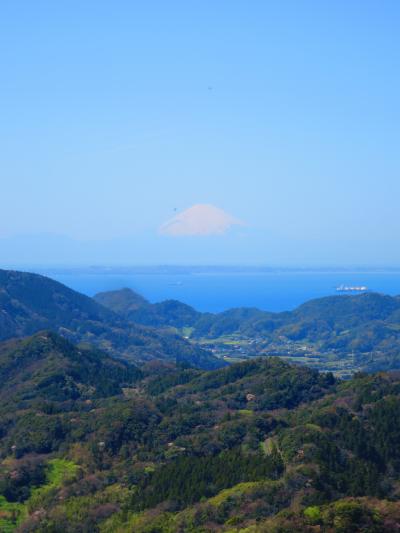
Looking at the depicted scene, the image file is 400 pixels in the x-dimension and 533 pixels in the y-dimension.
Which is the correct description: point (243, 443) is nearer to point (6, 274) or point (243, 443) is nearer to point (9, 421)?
point (9, 421)

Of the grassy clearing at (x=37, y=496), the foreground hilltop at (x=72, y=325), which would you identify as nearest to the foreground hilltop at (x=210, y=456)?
the grassy clearing at (x=37, y=496)

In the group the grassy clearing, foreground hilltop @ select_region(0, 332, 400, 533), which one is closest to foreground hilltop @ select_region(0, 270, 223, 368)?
foreground hilltop @ select_region(0, 332, 400, 533)

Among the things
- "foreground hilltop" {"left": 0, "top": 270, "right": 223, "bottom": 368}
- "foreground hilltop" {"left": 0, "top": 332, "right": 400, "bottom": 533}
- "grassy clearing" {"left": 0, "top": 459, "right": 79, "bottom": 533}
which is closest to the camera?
"foreground hilltop" {"left": 0, "top": 332, "right": 400, "bottom": 533}

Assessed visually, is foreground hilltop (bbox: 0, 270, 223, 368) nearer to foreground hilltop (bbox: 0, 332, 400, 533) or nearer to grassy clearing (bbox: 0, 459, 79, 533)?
foreground hilltop (bbox: 0, 332, 400, 533)

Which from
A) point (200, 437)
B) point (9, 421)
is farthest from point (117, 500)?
point (9, 421)

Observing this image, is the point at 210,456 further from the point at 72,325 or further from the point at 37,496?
the point at 72,325

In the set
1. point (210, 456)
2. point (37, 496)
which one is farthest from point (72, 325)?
point (210, 456)
